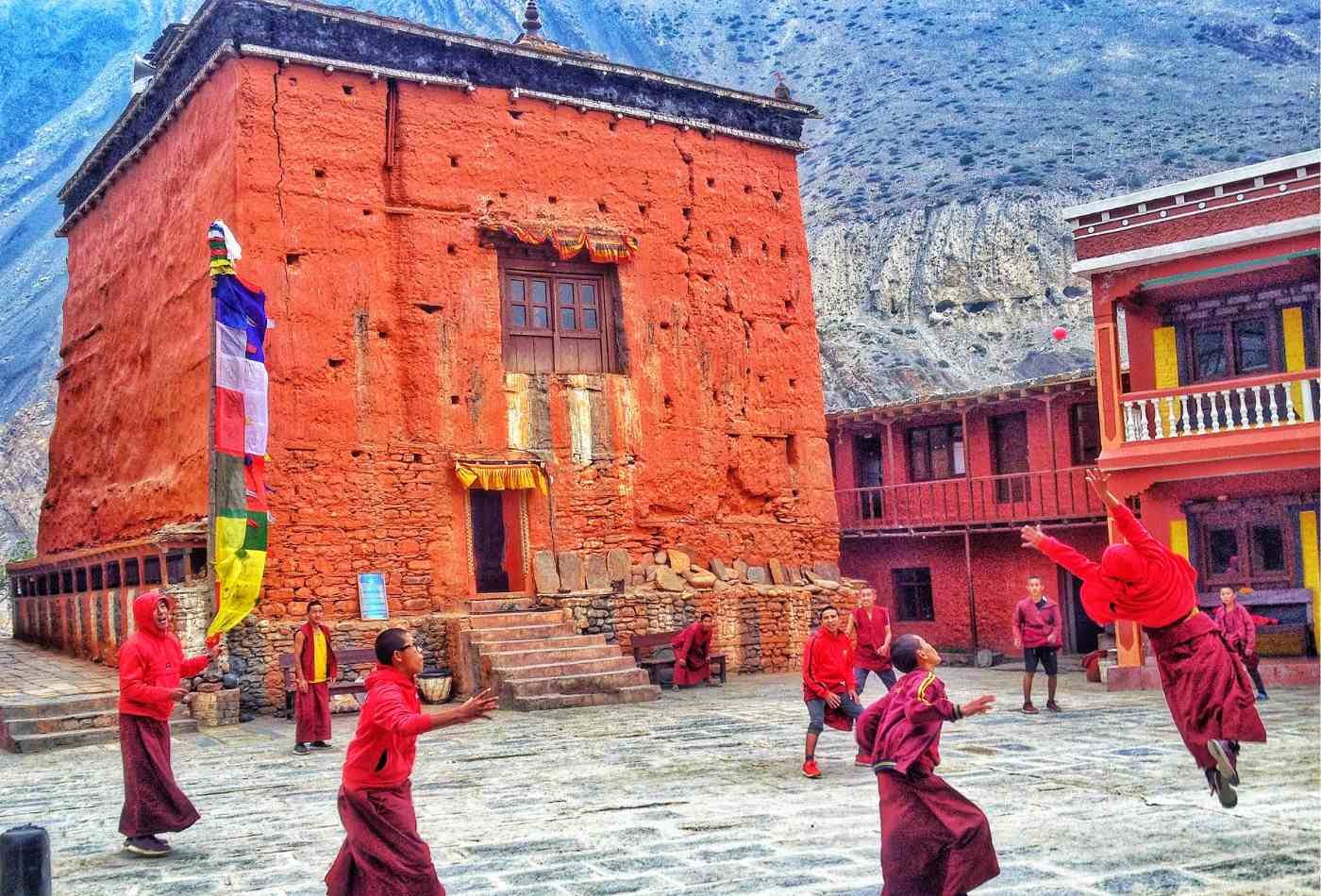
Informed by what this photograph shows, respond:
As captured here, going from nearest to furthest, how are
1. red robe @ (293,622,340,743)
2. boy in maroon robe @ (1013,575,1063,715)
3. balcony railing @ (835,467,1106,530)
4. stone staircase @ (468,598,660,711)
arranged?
red robe @ (293,622,340,743) → boy in maroon robe @ (1013,575,1063,715) → stone staircase @ (468,598,660,711) → balcony railing @ (835,467,1106,530)

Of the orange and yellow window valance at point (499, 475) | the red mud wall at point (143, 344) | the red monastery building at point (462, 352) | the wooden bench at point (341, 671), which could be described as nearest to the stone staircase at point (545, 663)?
the red monastery building at point (462, 352)

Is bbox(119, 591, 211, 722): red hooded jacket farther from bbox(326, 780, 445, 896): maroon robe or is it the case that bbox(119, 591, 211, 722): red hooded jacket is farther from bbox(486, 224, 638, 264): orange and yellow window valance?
bbox(486, 224, 638, 264): orange and yellow window valance

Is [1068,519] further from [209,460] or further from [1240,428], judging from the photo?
[209,460]

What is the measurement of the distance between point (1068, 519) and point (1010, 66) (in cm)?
4763

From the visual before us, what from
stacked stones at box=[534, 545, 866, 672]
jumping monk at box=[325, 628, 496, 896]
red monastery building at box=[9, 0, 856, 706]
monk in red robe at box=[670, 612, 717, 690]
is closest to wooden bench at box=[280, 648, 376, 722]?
red monastery building at box=[9, 0, 856, 706]

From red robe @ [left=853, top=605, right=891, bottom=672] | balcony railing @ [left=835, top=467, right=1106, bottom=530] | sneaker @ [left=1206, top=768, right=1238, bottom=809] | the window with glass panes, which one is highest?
the window with glass panes

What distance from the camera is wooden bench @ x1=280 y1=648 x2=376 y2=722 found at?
14930 mm

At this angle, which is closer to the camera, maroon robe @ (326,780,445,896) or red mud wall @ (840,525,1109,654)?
maroon robe @ (326,780,445,896)

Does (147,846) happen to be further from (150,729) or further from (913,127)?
(913,127)

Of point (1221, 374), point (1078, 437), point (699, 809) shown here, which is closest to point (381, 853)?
point (699, 809)

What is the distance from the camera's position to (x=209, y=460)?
15.0 meters

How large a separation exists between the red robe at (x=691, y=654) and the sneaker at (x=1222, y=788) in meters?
10.9

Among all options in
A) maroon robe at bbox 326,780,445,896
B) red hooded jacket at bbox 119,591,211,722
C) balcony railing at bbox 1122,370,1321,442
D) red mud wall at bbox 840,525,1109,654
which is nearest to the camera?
maroon robe at bbox 326,780,445,896

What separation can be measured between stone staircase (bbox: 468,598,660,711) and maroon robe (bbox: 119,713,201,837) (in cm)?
749
